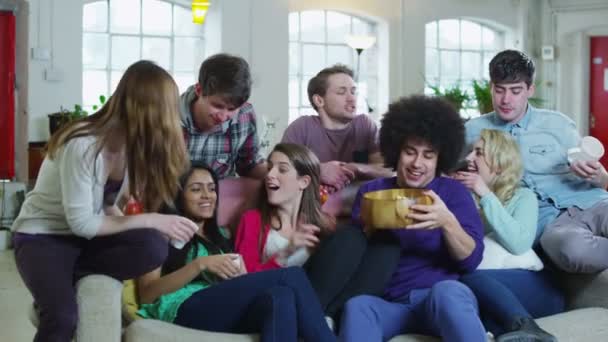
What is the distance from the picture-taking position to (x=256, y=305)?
2598mm

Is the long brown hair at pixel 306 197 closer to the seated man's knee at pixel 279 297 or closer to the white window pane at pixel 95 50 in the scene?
the seated man's knee at pixel 279 297

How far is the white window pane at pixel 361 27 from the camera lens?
10211mm

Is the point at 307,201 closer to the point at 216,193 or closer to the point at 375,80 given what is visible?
the point at 216,193

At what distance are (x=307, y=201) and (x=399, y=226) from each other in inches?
23.6

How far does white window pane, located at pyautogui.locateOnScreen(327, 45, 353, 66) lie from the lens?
10086 millimetres

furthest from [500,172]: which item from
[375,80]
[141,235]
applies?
[375,80]

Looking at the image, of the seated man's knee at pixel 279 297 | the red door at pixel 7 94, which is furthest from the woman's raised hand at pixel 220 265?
the red door at pixel 7 94

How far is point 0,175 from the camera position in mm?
8008

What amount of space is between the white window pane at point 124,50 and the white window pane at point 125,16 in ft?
0.30

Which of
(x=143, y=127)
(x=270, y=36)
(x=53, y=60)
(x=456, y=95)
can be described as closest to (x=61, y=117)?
(x=53, y=60)

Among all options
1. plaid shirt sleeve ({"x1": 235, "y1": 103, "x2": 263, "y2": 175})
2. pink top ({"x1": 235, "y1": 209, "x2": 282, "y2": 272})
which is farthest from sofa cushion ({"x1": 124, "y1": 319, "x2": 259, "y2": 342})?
plaid shirt sleeve ({"x1": 235, "y1": 103, "x2": 263, "y2": 175})

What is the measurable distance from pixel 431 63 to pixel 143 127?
28.1 ft

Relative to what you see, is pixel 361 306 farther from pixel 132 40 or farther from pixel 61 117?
pixel 132 40

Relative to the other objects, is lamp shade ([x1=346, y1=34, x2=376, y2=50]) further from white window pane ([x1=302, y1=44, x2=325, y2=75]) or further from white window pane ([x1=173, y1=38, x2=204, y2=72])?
white window pane ([x1=173, y1=38, x2=204, y2=72])
